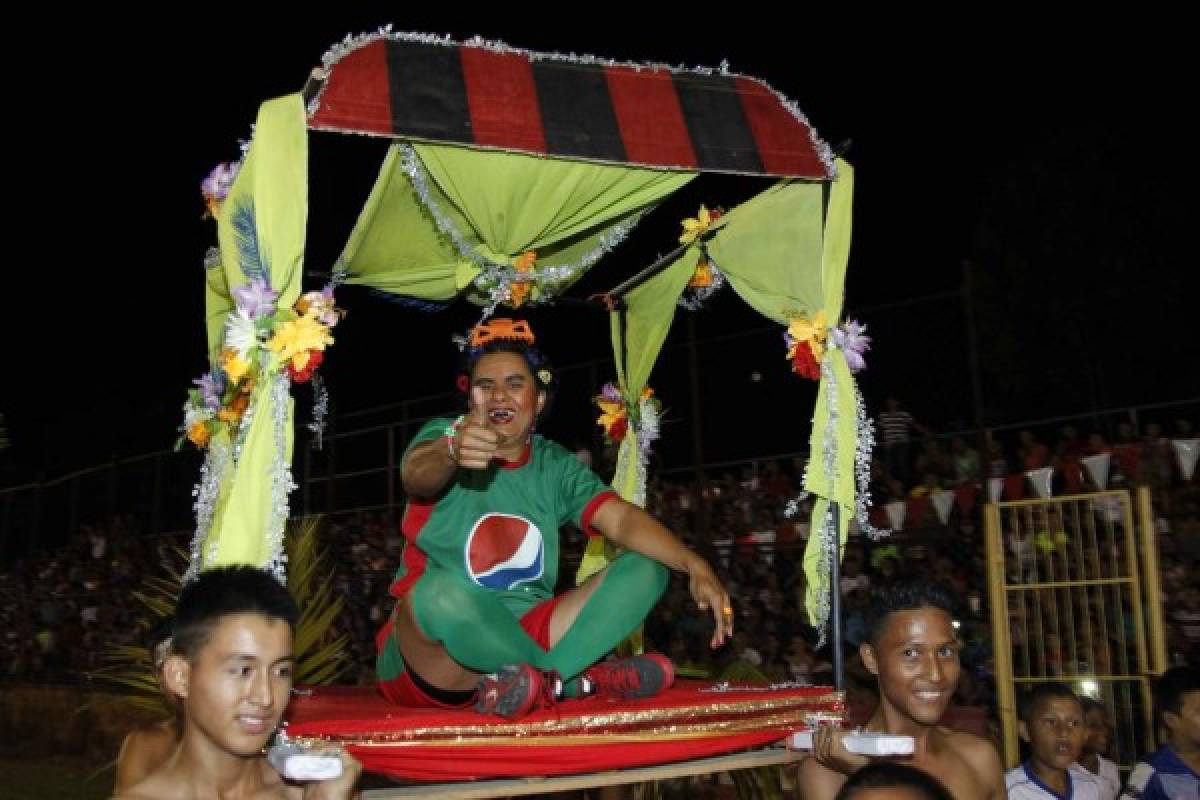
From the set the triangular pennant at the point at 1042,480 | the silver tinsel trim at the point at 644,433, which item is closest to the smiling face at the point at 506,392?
the silver tinsel trim at the point at 644,433

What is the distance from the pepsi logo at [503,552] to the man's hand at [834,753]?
1235 mm

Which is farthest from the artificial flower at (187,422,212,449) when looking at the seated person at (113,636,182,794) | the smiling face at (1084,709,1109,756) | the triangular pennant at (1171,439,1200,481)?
the triangular pennant at (1171,439,1200,481)

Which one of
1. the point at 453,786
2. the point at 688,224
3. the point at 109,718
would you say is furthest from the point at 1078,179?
the point at 453,786

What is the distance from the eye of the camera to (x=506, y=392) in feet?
14.3

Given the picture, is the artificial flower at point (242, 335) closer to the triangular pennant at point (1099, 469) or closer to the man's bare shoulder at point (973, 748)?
the man's bare shoulder at point (973, 748)

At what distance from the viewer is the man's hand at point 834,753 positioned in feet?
11.9

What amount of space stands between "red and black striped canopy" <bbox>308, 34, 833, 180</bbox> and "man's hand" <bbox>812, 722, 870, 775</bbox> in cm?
209

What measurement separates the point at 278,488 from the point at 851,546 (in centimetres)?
599

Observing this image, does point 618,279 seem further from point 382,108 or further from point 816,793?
point 816,793

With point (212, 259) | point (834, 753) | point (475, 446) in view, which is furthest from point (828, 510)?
point (212, 259)

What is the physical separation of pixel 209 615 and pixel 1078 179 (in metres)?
15.7

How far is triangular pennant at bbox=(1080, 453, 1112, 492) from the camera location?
8266mm

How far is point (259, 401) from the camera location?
3551 millimetres

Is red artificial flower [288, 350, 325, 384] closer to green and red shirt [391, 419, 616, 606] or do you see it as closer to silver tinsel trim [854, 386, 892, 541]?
green and red shirt [391, 419, 616, 606]
